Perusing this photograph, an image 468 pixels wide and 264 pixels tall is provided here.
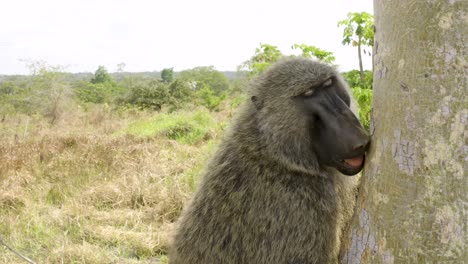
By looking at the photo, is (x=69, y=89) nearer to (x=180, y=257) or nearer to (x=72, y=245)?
(x=72, y=245)

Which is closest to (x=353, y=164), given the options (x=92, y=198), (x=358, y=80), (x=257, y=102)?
(x=257, y=102)

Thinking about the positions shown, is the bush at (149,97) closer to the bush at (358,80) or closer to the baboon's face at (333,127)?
the bush at (358,80)

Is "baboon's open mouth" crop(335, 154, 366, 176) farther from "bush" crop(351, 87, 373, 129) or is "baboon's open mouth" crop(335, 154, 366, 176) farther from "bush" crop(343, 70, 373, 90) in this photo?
"bush" crop(343, 70, 373, 90)

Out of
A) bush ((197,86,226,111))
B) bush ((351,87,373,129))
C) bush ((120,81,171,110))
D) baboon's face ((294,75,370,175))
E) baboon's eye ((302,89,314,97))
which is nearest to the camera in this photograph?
baboon's face ((294,75,370,175))

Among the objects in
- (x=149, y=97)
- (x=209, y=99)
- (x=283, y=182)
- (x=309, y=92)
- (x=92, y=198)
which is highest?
(x=309, y=92)

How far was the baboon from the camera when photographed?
74.4 inches

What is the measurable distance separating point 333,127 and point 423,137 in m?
0.46

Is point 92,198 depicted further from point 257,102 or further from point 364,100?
point 257,102

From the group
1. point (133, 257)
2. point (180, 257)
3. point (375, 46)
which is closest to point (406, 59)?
point (375, 46)

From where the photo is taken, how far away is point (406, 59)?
144 cm

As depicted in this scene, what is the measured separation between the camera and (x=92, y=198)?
5.60 m

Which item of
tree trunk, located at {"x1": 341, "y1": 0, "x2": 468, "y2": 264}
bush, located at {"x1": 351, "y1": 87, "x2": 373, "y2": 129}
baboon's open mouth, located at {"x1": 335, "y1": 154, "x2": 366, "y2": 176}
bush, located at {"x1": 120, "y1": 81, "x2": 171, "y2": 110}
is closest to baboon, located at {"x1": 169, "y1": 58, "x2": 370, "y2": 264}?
baboon's open mouth, located at {"x1": 335, "y1": 154, "x2": 366, "y2": 176}

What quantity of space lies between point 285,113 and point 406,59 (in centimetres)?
74

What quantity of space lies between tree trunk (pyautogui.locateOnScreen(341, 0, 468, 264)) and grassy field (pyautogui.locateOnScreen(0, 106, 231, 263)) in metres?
2.75
